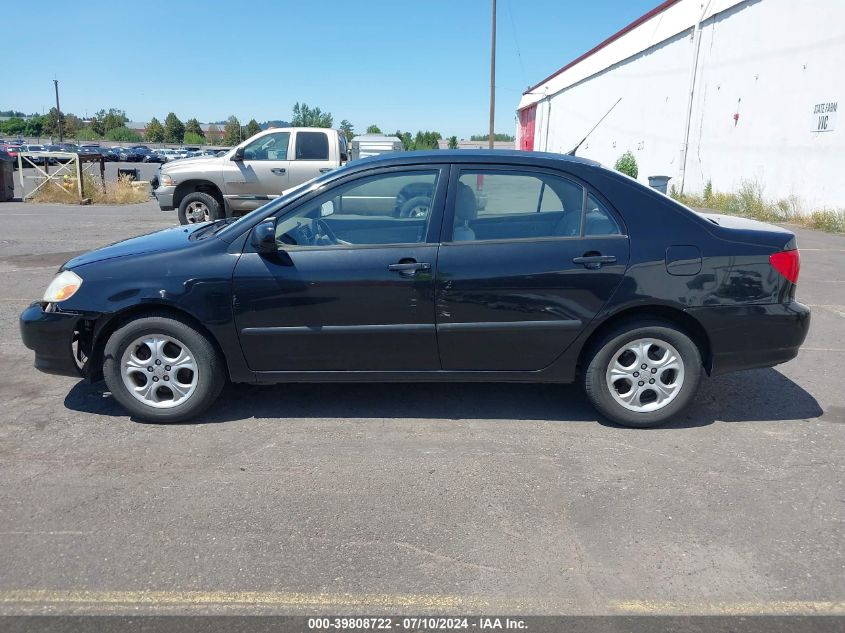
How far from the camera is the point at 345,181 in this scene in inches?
179

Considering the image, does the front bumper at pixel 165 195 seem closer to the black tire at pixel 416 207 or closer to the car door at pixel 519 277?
the black tire at pixel 416 207

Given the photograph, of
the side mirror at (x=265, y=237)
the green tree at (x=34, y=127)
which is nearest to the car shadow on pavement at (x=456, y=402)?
the side mirror at (x=265, y=237)

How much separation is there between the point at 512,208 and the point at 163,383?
101 inches

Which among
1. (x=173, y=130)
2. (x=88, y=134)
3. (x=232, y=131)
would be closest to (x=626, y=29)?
(x=232, y=131)

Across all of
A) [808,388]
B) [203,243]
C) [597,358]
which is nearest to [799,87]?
[808,388]

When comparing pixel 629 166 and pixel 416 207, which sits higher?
pixel 629 166

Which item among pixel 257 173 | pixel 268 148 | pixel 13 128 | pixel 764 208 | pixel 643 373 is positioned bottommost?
pixel 643 373

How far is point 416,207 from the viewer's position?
4.60 meters

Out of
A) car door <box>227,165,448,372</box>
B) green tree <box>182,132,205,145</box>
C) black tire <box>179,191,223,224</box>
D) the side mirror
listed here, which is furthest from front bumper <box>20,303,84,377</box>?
green tree <box>182,132,205,145</box>

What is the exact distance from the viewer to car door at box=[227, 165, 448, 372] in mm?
4402

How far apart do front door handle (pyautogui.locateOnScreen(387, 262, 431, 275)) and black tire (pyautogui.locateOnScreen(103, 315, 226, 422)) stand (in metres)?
1.27

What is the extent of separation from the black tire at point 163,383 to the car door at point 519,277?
1473 mm

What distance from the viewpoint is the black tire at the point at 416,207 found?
4543 mm

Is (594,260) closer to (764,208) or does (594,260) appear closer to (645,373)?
(645,373)
